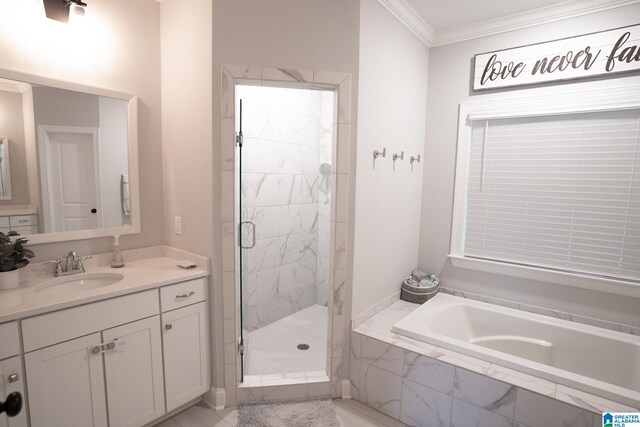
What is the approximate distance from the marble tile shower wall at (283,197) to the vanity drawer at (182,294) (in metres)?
0.79

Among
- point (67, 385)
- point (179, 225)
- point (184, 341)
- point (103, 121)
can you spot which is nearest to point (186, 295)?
point (184, 341)

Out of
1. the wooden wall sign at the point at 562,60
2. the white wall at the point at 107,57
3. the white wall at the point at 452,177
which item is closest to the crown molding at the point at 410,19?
the white wall at the point at 452,177

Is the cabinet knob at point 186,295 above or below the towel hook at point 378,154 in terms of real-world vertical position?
below

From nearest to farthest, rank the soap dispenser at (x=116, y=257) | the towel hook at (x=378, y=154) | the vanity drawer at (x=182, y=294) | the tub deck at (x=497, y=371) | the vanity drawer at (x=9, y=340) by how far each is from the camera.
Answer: the vanity drawer at (x=9, y=340) < the tub deck at (x=497, y=371) < the vanity drawer at (x=182, y=294) < the soap dispenser at (x=116, y=257) < the towel hook at (x=378, y=154)

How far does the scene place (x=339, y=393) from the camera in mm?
2236

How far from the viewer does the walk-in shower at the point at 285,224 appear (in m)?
2.90

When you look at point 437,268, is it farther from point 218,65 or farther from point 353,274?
point 218,65

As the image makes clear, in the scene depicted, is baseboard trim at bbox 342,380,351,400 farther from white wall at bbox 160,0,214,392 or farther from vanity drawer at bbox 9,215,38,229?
vanity drawer at bbox 9,215,38,229

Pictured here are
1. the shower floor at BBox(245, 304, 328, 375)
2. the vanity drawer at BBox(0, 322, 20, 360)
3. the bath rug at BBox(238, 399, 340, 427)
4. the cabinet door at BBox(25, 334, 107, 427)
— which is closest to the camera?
the vanity drawer at BBox(0, 322, 20, 360)

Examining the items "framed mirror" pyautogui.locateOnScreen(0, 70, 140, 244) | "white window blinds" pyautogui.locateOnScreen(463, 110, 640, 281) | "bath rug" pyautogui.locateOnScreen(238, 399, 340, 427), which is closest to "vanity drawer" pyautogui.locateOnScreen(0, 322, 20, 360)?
"framed mirror" pyautogui.locateOnScreen(0, 70, 140, 244)

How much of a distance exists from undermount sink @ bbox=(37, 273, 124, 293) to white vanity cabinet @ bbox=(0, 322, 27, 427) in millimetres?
436

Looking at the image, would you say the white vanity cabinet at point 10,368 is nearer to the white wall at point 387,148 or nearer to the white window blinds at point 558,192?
the white wall at point 387,148

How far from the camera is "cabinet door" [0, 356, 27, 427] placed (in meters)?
1.33

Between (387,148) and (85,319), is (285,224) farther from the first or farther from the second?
(85,319)
